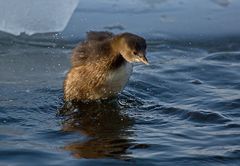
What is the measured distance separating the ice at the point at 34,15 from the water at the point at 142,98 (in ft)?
0.48

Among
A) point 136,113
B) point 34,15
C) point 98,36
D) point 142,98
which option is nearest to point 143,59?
point 136,113

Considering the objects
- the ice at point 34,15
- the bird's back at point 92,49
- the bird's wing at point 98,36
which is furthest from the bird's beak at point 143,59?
the ice at point 34,15

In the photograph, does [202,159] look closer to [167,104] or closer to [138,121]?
[138,121]

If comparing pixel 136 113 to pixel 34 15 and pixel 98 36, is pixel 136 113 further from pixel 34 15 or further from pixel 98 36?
pixel 34 15

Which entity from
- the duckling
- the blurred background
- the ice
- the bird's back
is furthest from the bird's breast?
the ice

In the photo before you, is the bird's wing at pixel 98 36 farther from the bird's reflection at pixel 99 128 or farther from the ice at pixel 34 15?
the ice at pixel 34 15

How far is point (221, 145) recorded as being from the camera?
5.89m

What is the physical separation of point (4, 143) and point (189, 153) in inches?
60.7

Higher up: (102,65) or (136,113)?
(102,65)

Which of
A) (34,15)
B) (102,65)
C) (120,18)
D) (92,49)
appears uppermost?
(92,49)

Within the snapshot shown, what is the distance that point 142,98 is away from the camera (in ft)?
24.9

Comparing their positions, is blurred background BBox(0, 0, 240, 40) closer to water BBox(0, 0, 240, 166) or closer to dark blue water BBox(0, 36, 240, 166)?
water BBox(0, 0, 240, 166)

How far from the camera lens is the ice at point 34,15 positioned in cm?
970

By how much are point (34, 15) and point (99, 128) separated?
12.8 ft
